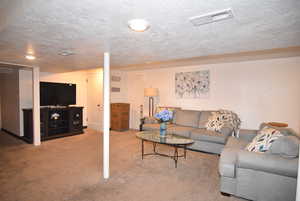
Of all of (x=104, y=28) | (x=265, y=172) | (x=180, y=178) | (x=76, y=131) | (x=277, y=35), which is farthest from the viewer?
(x=76, y=131)

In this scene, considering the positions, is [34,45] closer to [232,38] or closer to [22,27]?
[22,27]

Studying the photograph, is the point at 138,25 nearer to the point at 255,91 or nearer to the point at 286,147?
the point at 286,147

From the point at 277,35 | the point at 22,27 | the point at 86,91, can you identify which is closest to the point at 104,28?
the point at 22,27

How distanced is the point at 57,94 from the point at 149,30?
4.57 m

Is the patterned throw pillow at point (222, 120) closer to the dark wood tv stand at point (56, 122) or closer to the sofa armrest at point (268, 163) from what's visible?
the sofa armrest at point (268, 163)

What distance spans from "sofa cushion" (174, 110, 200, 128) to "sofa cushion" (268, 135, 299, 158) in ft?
7.94

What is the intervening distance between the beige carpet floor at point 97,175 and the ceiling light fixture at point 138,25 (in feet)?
6.79

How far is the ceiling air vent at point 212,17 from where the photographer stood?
1253 mm

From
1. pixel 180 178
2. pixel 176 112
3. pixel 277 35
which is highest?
pixel 277 35

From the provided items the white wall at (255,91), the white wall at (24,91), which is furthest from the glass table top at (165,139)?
the white wall at (24,91)

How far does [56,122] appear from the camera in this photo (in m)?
4.91

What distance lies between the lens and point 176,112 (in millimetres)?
4941

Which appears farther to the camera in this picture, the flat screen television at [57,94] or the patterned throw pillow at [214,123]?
the flat screen television at [57,94]

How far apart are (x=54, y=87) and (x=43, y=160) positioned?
2.57 m
